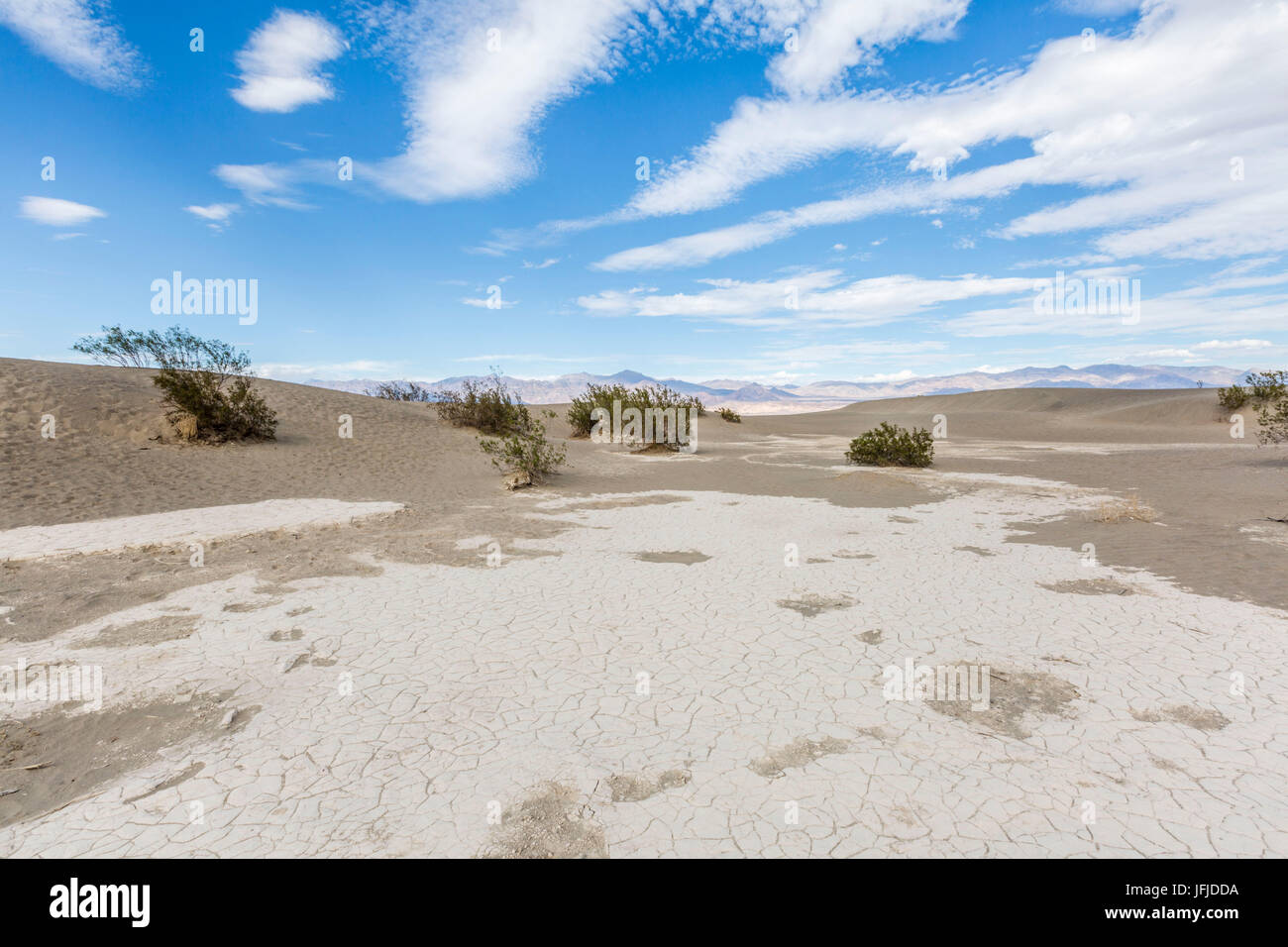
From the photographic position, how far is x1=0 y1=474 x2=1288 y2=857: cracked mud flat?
2.89 m

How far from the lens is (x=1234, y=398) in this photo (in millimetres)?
32031

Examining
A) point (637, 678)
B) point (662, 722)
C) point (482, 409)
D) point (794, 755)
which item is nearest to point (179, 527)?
point (637, 678)

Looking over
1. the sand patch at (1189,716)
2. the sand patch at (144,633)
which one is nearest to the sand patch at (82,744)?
the sand patch at (144,633)

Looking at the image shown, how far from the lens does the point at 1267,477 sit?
1305 centimetres

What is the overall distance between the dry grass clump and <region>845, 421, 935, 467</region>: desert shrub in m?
6.53

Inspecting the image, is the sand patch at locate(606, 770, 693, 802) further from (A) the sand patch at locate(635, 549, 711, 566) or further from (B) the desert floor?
(A) the sand patch at locate(635, 549, 711, 566)

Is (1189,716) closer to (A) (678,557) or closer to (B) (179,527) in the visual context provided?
(A) (678,557)

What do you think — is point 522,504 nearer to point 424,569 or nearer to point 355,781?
point 424,569

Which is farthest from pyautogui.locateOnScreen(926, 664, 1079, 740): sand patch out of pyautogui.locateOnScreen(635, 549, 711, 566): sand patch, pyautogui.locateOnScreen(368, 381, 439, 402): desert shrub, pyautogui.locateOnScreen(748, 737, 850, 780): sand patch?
pyautogui.locateOnScreen(368, 381, 439, 402): desert shrub

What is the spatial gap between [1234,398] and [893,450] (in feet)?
97.3

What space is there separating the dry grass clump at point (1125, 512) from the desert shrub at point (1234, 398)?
104 ft

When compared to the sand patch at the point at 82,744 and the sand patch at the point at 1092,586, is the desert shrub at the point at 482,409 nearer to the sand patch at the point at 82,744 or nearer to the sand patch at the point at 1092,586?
the sand patch at the point at 82,744
